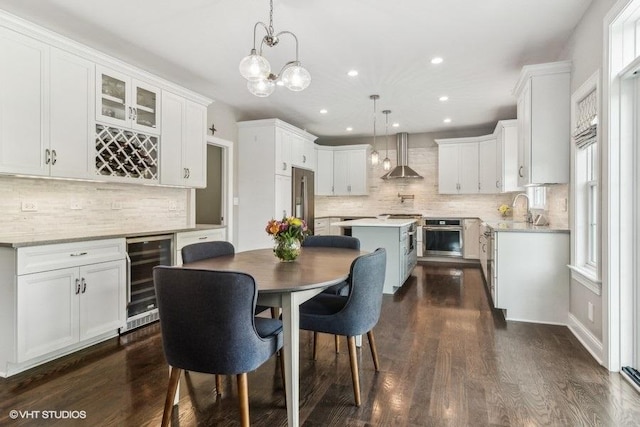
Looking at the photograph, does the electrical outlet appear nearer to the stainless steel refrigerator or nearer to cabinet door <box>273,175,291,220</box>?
cabinet door <box>273,175,291,220</box>

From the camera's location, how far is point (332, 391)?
7.16 feet

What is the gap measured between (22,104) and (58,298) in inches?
58.4

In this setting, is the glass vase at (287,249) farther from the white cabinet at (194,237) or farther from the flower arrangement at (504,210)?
the flower arrangement at (504,210)

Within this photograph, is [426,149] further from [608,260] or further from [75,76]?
[75,76]

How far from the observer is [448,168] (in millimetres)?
7094

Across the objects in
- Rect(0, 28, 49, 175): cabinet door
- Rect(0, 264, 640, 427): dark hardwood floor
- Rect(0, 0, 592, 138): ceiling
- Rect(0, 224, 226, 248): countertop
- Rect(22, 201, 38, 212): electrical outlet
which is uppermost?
Rect(0, 0, 592, 138): ceiling

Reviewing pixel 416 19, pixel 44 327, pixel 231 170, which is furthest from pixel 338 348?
pixel 231 170

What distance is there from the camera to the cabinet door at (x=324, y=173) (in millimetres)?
7805

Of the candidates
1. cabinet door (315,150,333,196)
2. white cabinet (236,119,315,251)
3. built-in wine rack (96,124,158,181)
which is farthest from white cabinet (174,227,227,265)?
cabinet door (315,150,333,196)

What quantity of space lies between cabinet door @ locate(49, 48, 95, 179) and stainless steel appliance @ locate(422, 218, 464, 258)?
5.70m

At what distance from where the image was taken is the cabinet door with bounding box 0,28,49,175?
2.57 metres

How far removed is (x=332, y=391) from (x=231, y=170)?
3976 millimetres

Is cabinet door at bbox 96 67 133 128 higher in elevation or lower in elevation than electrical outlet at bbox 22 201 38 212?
higher

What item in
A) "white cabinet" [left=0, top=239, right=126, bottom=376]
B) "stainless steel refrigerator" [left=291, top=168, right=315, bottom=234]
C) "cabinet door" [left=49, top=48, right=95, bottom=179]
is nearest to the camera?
"white cabinet" [left=0, top=239, right=126, bottom=376]
